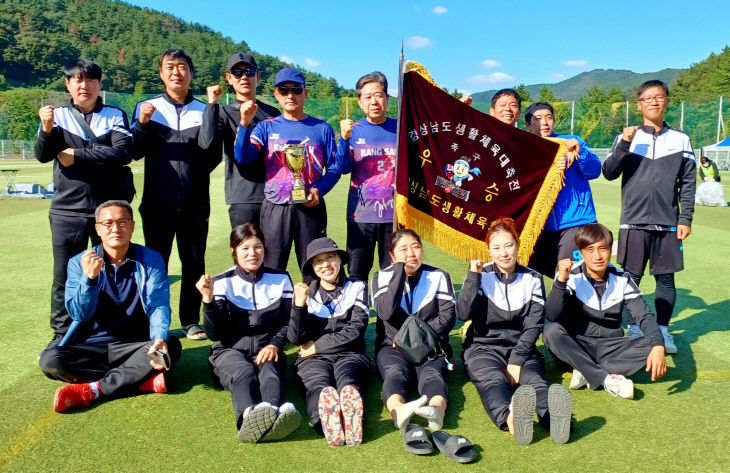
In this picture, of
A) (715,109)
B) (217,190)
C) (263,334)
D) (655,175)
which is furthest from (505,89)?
(715,109)

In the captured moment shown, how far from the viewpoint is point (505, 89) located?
457 centimetres

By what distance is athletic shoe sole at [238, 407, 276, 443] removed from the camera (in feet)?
8.85

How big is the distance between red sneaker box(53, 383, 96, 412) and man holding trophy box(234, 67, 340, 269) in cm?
144

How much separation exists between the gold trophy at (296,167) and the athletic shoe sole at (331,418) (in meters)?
1.56

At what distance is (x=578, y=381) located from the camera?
3447 mm

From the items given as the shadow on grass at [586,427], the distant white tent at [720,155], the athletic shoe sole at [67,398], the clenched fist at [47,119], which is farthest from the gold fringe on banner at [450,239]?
the distant white tent at [720,155]

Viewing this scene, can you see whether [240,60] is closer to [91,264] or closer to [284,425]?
[91,264]

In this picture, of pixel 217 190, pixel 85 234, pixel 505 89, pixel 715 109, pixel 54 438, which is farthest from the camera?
pixel 715 109

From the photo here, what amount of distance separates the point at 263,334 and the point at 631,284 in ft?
8.30

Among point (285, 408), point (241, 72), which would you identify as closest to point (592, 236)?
point (285, 408)

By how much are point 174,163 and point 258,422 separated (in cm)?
228

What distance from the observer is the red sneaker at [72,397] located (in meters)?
3.05

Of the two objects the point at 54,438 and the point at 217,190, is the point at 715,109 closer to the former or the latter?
the point at 217,190

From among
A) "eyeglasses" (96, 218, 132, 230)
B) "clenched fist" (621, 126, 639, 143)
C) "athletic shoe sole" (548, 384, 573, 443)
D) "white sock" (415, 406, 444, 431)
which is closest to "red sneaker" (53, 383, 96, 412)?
"eyeglasses" (96, 218, 132, 230)
